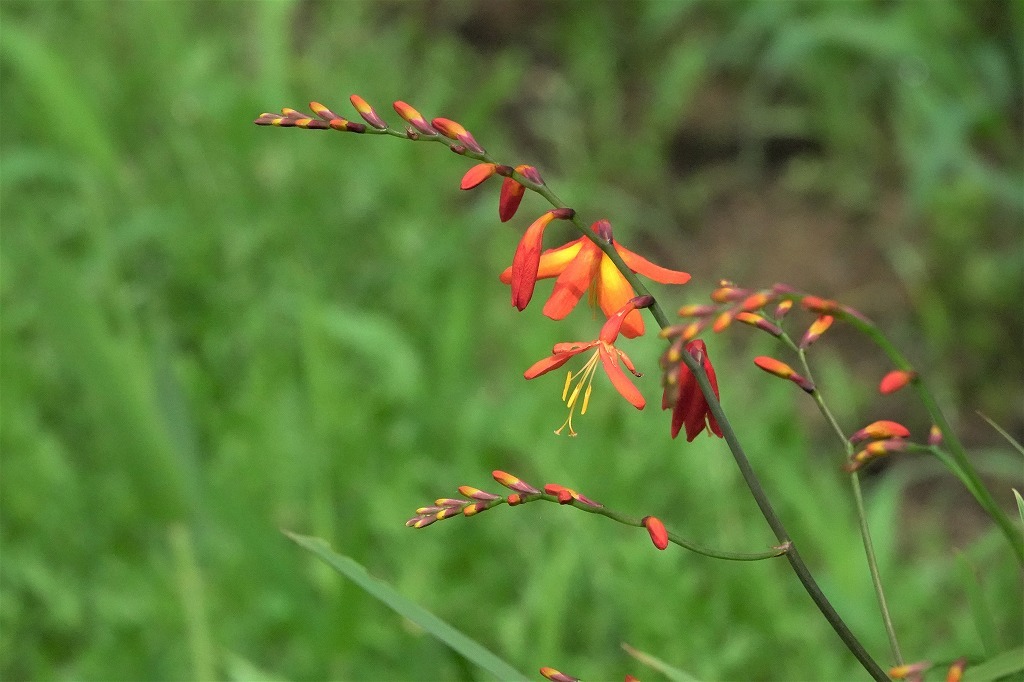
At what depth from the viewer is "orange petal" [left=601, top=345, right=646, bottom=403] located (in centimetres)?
75

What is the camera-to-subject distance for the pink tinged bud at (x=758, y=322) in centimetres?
77

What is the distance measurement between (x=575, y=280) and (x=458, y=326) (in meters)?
1.65

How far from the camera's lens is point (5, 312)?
2.48 m

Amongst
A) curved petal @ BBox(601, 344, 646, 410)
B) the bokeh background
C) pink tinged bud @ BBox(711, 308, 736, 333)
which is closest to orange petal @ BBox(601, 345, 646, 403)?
curved petal @ BBox(601, 344, 646, 410)

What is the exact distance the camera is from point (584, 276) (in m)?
0.84

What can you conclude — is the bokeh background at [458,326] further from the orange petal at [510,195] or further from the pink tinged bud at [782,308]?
the orange petal at [510,195]

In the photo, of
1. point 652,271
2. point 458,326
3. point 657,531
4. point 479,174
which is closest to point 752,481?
point 657,531

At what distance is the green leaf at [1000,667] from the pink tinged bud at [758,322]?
0.92ft

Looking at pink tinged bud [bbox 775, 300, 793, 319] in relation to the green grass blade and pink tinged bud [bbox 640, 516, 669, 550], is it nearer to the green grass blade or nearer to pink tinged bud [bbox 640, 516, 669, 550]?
pink tinged bud [bbox 640, 516, 669, 550]

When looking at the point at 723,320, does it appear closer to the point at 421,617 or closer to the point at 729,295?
the point at 729,295

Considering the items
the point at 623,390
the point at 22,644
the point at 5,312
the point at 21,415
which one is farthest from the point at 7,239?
the point at 623,390

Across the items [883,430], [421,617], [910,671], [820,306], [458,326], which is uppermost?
[820,306]

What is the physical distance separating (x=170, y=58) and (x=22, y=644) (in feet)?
6.44

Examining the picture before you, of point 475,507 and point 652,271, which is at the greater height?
point 652,271
